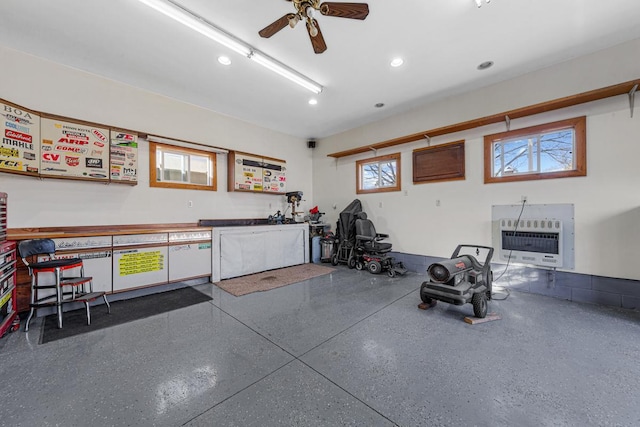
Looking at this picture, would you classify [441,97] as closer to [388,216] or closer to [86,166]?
[388,216]

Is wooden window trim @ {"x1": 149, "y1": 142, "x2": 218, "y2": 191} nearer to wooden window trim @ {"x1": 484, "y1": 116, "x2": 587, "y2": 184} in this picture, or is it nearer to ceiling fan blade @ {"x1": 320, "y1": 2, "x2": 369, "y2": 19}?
ceiling fan blade @ {"x1": 320, "y1": 2, "x2": 369, "y2": 19}

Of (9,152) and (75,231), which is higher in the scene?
(9,152)

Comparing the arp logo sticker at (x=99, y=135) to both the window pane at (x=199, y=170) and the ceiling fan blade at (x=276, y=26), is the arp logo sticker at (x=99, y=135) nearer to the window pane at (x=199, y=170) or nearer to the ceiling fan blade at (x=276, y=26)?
the window pane at (x=199, y=170)

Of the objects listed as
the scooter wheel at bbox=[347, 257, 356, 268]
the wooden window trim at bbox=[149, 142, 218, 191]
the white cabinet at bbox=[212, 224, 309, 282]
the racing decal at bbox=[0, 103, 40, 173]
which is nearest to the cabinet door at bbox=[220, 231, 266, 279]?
the white cabinet at bbox=[212, 224, 309, 282]

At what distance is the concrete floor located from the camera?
4.59 ft

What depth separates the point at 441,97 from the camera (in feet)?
14.2

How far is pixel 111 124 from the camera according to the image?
361 centimetres

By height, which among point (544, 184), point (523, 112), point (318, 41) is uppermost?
point (318, 41)

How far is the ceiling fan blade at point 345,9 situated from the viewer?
6.54ft

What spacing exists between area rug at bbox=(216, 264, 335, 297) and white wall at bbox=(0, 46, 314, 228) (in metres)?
1.46

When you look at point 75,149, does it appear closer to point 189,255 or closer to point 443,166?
point 189,255

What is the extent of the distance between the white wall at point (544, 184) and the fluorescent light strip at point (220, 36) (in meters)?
2.63

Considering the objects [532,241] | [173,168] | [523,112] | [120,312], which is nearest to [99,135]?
[173,168]

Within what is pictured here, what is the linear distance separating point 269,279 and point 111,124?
11.5 feet
